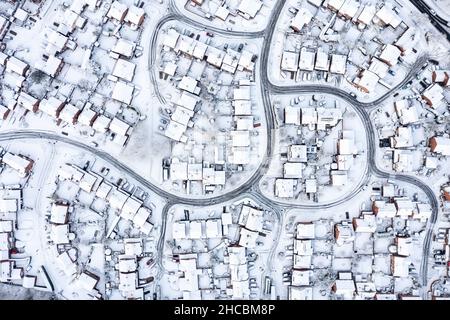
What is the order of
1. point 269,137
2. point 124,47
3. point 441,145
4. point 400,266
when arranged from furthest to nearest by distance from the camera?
point 269,137 < point 400,266 < point 124,47 < point 441,145

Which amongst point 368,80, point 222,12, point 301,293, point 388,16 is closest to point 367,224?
point 301,293

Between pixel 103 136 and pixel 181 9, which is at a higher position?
pixel 181 9

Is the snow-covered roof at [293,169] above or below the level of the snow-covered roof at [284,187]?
above

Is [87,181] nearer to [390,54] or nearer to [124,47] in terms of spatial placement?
[124,47]

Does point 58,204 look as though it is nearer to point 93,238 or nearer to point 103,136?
point 93,238

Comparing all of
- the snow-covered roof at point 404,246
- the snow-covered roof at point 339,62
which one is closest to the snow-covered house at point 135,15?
the snow-covered roof at point 339,62

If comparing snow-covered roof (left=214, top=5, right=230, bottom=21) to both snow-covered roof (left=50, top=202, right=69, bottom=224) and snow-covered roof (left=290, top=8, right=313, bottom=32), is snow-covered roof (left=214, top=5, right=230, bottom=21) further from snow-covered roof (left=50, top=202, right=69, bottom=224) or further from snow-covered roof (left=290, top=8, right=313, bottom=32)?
snow-covered roof (left=50, top=202, right=69, bottom=224)

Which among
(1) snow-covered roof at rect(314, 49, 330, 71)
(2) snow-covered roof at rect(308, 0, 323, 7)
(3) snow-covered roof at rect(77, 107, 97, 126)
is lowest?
(3) snow-covered roof at rect(77, 107, 97, 126)

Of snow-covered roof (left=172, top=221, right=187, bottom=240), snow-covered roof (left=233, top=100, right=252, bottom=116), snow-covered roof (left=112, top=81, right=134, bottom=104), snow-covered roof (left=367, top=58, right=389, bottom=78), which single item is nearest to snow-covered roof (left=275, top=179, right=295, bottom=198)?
snow-covered roof (left=233, top=100, right=252, bottom=116)

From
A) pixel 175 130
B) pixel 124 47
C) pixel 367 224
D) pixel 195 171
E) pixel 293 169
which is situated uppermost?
pixel 124 47

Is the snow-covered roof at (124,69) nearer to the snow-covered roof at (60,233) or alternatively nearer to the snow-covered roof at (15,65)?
the snow-covered roof at (15,65)
